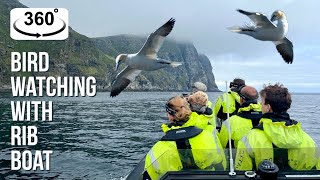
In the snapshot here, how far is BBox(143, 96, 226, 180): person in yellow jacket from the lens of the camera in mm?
4805

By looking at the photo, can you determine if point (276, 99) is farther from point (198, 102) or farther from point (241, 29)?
point (241, 29)

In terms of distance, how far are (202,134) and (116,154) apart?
19.7 m

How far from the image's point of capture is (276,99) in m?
5.29

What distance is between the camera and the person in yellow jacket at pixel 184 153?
15.8 ft

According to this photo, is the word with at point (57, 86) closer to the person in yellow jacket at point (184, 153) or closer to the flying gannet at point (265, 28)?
the flying gannet at point (265, 28)

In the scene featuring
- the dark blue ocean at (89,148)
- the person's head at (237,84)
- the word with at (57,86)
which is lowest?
the dark blue ocean at (89,148)

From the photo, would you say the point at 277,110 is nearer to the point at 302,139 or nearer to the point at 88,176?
the point at 302,139

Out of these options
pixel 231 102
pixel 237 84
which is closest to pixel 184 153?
pixel 231 102

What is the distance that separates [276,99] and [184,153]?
1.50 m

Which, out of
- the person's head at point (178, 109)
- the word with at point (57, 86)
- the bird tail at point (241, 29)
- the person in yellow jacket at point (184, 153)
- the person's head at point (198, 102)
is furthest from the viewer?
the word with at point (57, 86)

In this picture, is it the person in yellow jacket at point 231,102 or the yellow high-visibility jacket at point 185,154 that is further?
the person in yellow jacket at point 231,102

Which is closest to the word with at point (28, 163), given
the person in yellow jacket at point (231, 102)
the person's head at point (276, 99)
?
the person in yellow jacket at point (231, 102)

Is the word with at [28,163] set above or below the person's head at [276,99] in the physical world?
below

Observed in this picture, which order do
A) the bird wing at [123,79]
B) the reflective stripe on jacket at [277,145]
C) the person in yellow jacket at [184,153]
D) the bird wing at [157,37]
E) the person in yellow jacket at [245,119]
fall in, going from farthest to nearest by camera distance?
the bird wing at [123,79] < the bird wing at [157,37] < the person in yellow jacket at [245,119] < the reflective stripe on jacket at [277,145] < the person in yellow jacket at [184,153]
